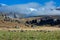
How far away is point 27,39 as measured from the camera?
1911 centimetres

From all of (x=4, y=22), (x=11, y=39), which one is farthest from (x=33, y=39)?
(x=4, y=22)

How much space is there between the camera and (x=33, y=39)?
1900 centimetres

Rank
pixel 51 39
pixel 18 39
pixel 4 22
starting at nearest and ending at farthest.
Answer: pixel 18 39, pixel 51 39, pixel 4 22

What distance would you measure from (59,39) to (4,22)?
88509 mm

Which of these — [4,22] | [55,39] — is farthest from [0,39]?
[4,22]

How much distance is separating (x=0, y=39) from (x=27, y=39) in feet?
7.40

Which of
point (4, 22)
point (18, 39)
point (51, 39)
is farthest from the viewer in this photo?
point (4, 22)

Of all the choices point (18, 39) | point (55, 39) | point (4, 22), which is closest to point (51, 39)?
point (55, 39)

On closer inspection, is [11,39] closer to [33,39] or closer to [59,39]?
[33,39]

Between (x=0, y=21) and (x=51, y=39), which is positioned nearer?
(x=51, y=39)

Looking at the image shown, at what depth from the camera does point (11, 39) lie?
18.7 m

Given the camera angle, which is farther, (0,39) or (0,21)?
(0,21)

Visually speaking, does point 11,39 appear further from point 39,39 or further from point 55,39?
point 55,39

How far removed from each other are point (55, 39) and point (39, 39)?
1.46 metres
